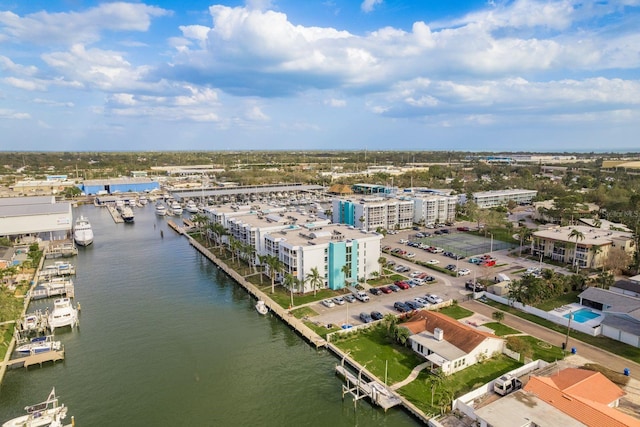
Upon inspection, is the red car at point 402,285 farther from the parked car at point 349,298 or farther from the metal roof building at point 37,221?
the metal roof building at point 37,221

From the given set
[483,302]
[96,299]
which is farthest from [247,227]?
[483,302]

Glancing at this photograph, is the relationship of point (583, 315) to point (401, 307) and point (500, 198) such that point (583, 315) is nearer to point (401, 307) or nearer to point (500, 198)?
point (401, 307)

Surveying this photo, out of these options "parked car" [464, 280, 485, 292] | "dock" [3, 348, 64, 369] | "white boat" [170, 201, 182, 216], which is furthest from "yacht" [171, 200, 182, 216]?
"parked car" [464, 280, 485, 292]

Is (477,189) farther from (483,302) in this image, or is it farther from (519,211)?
(483,302)

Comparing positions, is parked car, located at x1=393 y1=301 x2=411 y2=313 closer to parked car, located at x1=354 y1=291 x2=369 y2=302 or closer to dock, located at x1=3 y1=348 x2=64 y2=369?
parked car, located at x1=354 y1=291 x2=369 y2=302

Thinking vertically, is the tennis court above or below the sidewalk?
above

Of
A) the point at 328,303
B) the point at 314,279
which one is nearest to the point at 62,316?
the point at 314,279

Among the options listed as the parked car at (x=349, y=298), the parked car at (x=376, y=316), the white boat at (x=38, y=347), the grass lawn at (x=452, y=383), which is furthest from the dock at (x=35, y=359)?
the grass lawn at (x=452, y=383)
